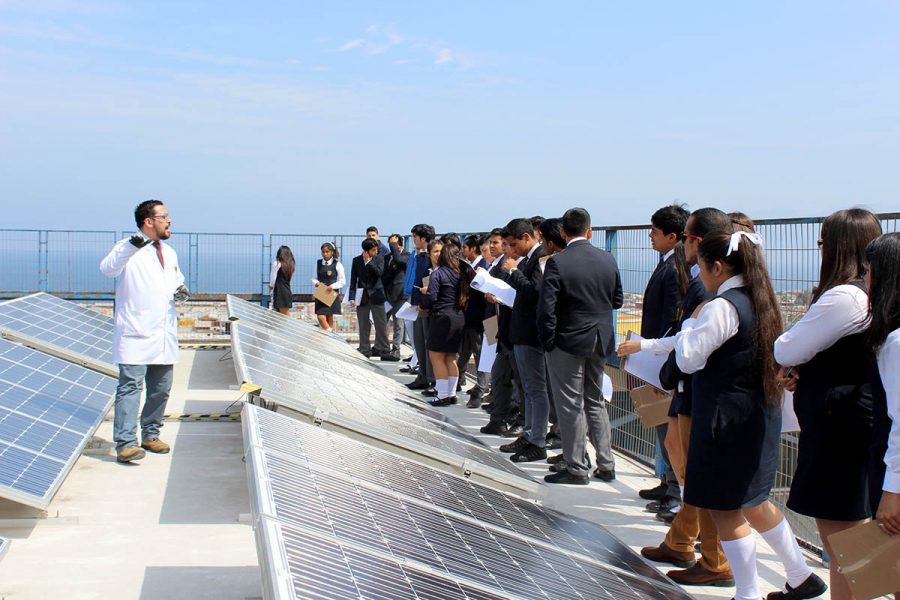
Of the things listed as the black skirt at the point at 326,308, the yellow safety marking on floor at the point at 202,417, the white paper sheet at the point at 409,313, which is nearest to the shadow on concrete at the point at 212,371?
the black skirt at the point at 326,308

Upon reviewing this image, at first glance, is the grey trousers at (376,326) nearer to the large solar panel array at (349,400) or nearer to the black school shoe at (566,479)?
the large solar panel array at (349,400)

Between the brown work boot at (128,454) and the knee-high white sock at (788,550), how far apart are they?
15.8 ft

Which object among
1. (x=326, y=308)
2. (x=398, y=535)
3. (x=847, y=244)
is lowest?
(x=326, y=308)

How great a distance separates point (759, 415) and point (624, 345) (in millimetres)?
1141

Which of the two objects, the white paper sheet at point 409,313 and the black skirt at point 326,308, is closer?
the white paper sheet at point 409,313

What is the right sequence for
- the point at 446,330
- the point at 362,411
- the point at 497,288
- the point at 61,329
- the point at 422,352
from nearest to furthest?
the point at 362,411
the point at 497,288
the point at 61,329
the point at 446,330
the point at 422,352

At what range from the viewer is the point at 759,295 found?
4.09 meters

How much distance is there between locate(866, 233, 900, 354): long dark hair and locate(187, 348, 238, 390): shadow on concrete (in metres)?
9.41

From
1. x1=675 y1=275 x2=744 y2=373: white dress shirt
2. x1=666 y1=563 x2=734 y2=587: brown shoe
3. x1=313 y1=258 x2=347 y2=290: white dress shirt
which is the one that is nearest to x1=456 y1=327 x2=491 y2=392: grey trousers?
x1=313 y1=258 x2=347 y2=290: white dress shirt

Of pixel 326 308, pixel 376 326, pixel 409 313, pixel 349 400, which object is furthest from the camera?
pixel 326 308

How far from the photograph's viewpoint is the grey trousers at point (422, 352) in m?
Answer: 11.6

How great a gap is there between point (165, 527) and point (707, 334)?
3.59 metres

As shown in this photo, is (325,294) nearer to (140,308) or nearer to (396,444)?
(140,308)

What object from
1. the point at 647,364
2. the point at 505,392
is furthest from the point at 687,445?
the point at 505,392
